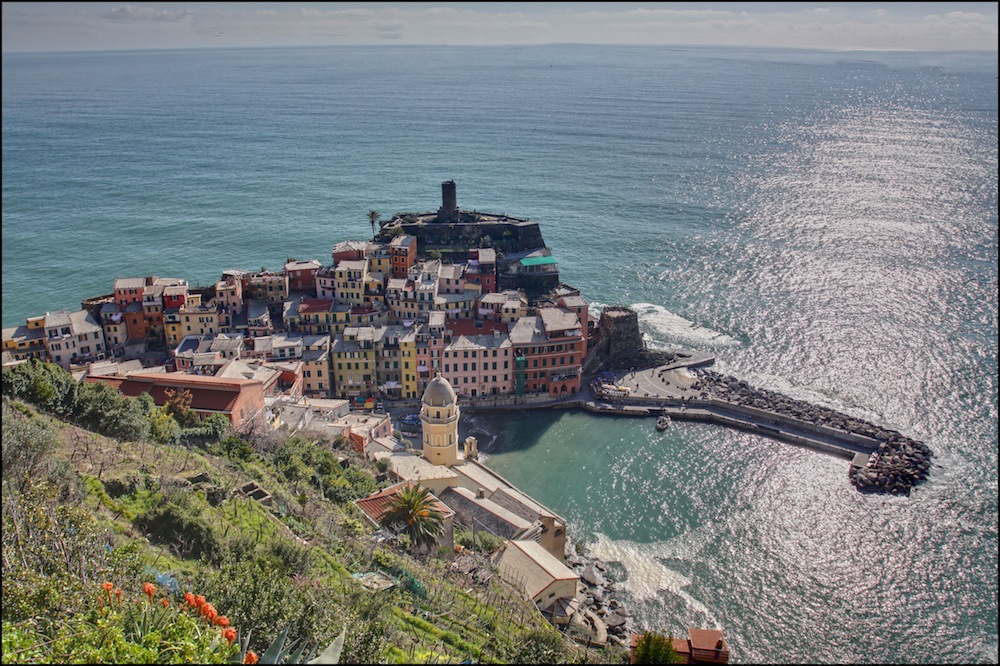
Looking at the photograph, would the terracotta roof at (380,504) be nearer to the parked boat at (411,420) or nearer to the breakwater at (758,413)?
the parked boat at (411,420)

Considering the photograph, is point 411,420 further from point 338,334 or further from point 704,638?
point 704,638

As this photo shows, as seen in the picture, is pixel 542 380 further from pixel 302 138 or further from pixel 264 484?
pixel 302 138

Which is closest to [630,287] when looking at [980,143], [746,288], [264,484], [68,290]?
[746,288]

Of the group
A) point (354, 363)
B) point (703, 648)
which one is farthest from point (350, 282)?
point (703, 648)

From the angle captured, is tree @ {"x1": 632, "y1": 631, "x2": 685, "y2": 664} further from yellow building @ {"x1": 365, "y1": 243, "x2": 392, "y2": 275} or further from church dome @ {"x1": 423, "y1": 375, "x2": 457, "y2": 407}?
yellow building @ {"x1": 365, "y1": 243, "x2": 392, "y2": 275}

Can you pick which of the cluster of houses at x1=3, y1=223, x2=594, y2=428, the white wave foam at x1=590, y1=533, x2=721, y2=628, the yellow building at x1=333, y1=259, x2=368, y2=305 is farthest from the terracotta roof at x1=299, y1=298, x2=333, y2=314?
the white wave foam at x1=590, y1=533, x2=721, y2=628
